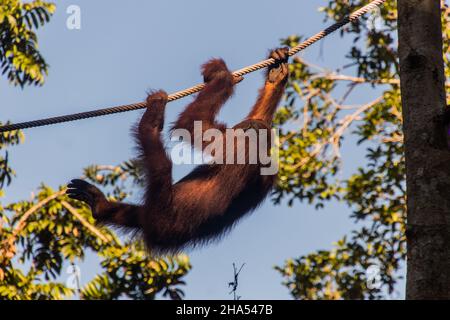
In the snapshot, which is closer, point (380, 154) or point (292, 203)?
point (380, 154)

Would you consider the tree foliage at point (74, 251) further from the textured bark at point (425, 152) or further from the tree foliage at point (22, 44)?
the textured bark at point (425, 152)

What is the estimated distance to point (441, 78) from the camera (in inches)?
158

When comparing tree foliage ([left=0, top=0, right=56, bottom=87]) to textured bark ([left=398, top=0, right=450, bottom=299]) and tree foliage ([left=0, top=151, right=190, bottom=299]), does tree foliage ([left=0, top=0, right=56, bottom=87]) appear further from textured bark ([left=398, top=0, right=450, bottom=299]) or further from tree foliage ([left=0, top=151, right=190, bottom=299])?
→ textured bark ([left=398, top=0, right=450, bottom=299])

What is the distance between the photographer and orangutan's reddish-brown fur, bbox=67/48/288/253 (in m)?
5.94

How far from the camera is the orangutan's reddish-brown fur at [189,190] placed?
5.94 m

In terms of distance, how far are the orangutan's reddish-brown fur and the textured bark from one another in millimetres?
2270

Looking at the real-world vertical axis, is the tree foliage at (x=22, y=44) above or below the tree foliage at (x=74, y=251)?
above

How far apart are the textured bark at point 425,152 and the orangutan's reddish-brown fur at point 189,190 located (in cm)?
227

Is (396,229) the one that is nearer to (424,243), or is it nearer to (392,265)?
(392,265)

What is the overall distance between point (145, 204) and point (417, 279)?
2957 millimetres

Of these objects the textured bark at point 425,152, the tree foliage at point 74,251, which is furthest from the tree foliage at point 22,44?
the textured bark at point 425,152

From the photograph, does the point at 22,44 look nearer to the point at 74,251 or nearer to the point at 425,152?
the point at 74,251
